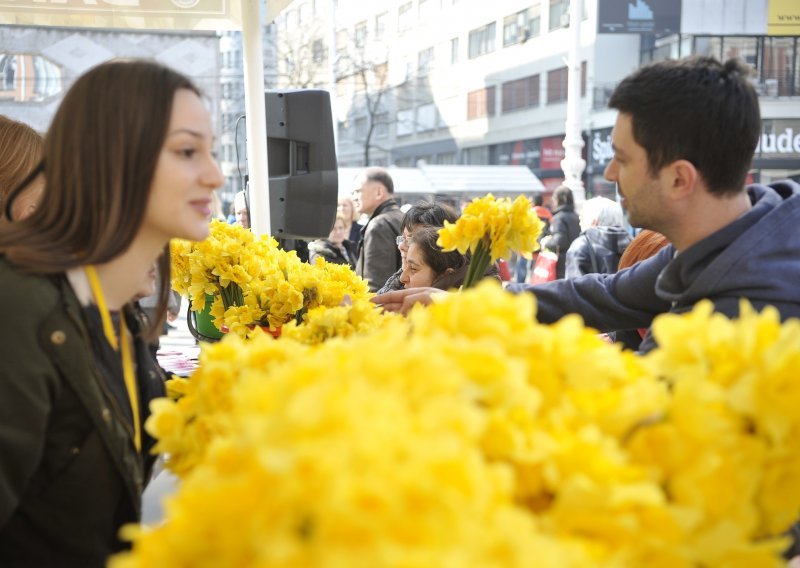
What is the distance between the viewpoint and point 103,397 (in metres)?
1.38

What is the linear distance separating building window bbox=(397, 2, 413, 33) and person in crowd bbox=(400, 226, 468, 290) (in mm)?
35067

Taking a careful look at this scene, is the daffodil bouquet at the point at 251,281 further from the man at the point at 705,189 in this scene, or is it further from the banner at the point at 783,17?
the banner at the point at 783,17

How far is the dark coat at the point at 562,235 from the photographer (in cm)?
785

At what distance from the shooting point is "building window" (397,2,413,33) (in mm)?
37125

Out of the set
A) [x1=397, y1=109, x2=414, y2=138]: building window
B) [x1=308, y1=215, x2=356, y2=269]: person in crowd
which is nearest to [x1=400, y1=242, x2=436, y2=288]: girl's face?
[x1=308, y1=215, x2=356, y2=269]: person in crowd

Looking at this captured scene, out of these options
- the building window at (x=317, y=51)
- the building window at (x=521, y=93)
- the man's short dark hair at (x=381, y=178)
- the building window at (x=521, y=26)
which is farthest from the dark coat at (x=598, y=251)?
the building window at (x=521, y=26)

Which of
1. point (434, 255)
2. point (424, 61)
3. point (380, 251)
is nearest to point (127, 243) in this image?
point (434, 255)

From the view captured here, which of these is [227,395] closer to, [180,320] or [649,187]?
[649,187]

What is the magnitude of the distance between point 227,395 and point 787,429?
685mm

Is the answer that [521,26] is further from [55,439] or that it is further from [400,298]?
[55,439]

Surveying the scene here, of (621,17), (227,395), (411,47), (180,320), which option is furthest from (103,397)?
(411,47)

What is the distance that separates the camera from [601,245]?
566 cm

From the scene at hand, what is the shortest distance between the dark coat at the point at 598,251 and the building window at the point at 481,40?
98.3ft

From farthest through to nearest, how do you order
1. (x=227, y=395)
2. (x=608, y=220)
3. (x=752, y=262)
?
(x=608, y=220) < (x=752, y=262) < (x=227, y=395)
